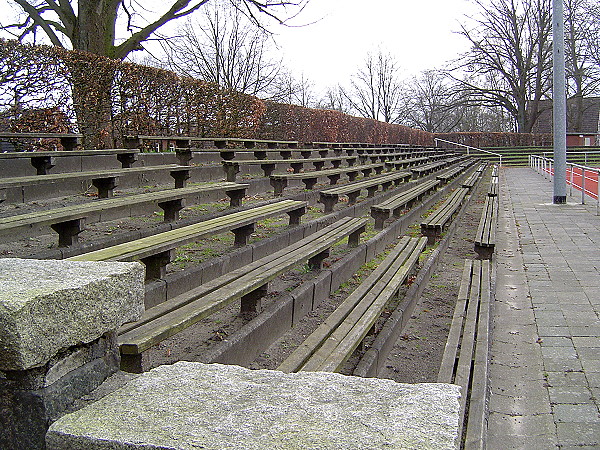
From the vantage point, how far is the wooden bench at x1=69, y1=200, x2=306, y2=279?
3.39m

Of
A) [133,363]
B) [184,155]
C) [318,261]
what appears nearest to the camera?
[133,363]

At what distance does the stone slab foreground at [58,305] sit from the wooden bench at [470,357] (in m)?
1.17

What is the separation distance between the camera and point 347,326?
3.37m

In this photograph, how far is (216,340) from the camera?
350 cm

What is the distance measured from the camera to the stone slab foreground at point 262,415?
139 centimetres

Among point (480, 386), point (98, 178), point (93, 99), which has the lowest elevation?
point (480, 386)

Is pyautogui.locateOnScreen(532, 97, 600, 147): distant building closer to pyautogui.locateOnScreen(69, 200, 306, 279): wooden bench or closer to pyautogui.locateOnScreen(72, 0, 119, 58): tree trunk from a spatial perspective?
pyautogui.locateOnScreen(72, 0, 119, 58): tree trunk

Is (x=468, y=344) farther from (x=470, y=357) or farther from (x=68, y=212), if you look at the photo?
(x=68, y=212)

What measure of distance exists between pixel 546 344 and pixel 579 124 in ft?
180

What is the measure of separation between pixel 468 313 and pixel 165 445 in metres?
3.24

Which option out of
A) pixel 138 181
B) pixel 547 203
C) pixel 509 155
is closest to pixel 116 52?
pixel 138 181

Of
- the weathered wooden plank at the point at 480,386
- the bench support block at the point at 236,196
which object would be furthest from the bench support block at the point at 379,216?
the weathered wooden plank at the point at 480,386

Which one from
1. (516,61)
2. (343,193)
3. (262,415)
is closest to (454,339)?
(262,415)

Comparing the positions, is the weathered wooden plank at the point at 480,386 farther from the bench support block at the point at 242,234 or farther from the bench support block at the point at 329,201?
the bench support block at the point at 329,201
